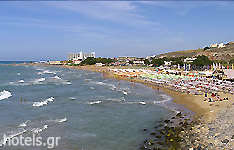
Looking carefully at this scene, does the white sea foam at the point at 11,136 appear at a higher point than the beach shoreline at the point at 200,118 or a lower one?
lower

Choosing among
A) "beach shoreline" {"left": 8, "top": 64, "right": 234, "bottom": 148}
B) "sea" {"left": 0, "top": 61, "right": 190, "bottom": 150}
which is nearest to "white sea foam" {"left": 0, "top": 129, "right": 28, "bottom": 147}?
"sea" {"left": 0, "top": 61, "right": 190, "bottom": 150}

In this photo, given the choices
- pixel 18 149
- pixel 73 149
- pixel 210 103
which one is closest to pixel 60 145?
pixel 73 149

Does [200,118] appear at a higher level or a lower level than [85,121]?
higher

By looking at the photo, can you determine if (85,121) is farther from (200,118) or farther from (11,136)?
(200,118)

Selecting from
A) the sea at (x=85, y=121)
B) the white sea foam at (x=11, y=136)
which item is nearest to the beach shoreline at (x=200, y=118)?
the sea at (x=85, y=121)

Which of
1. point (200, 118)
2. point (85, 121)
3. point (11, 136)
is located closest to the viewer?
point (11, 136)

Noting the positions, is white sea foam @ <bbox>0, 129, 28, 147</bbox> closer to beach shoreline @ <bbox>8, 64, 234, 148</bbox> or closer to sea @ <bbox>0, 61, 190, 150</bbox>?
sea @ <bbox>0, 61, 190, 150</bbox>

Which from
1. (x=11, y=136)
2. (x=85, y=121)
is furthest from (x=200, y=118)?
(x=11, y=136)

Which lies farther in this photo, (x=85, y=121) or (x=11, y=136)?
(x=85, y=121)

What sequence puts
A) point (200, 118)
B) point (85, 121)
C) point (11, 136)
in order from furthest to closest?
point (85, 121) → point (200, 118) → point (11, 136)

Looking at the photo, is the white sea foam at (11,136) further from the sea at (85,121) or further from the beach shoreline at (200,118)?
the beach shoreline at (200,118)

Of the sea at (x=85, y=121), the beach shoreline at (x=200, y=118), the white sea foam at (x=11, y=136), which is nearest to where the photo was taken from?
the beach shoreline at (x=200, y=118)

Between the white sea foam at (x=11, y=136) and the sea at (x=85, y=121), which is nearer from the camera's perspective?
the white sea foam at (x=11, y=136)

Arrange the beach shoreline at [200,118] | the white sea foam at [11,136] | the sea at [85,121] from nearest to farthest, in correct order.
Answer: the beach shoreline at [200,118]
the white sea foam at [11,136]
the sea at [85,121]
